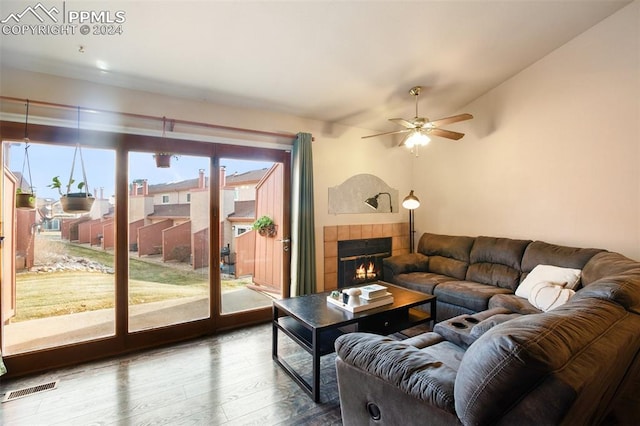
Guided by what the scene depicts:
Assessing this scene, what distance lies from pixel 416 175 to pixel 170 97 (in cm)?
377

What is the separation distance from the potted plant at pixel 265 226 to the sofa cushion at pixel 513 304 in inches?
101

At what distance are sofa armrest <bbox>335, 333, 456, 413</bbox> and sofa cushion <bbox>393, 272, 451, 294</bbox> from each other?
220cm

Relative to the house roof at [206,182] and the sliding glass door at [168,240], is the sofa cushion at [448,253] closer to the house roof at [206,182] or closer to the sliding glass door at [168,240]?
the house roof at [206,182]

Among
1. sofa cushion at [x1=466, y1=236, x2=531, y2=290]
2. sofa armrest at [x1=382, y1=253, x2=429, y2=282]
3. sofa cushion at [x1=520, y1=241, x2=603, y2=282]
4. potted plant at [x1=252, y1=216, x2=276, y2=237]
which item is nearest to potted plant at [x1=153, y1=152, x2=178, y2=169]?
potted plant at [x1=252, y1=216, x2=276, y2=237]

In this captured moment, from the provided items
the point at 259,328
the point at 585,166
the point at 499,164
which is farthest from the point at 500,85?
the point at 259,328

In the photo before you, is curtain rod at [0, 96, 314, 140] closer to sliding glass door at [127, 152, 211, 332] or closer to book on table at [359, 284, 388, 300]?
sliding glass door at [127, 152, 211, 332]

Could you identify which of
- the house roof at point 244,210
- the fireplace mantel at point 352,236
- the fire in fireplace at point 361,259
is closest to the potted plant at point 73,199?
the house roof at point 244,210

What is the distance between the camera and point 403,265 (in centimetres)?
402

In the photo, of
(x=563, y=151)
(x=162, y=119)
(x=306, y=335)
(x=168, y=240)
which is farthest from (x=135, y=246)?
(x=563, y=151)

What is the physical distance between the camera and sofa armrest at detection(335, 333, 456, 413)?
3.84 feet

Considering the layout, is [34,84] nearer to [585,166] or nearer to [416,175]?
[416,175]

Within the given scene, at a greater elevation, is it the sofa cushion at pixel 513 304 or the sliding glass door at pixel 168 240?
the sliding glass door at pixel 168 240

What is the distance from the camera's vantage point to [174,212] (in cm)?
313

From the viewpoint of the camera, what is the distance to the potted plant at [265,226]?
3684 mm
